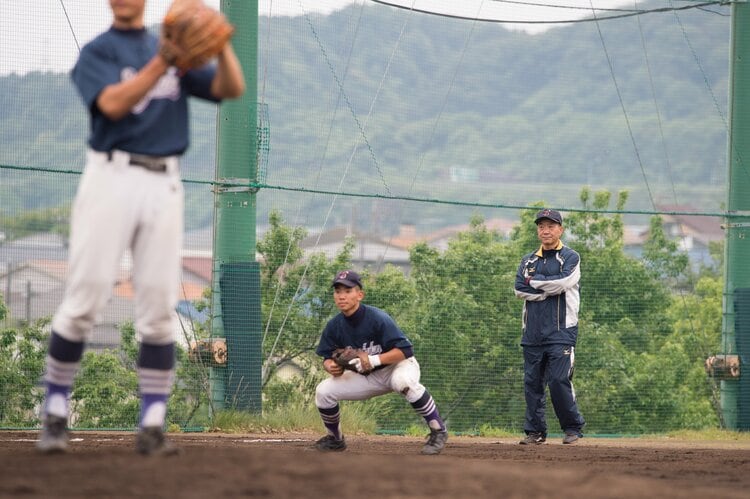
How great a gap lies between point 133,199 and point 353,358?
334 cm

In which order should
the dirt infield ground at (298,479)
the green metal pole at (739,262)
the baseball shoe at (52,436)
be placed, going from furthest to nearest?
the green metal pole at (739,262) < the baseball shoe at (52,436) < the dirt infield ground at (298,479)

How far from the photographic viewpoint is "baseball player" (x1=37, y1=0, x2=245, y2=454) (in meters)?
5.06

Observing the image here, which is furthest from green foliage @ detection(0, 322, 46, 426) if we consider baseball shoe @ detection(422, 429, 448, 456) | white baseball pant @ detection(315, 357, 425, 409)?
baseball shoe @ detection(422, 429, 448, 456)

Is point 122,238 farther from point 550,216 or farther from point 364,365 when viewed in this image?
point 550,216

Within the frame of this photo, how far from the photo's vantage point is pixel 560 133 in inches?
6004

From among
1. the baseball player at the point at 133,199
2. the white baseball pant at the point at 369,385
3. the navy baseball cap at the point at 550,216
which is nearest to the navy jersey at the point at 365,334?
the white baseball pant at the point at 369,385

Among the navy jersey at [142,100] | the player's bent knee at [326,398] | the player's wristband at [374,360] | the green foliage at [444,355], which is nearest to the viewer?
the navy jersey at [142,100]

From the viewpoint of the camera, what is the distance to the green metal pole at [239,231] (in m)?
11.4

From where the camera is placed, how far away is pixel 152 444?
521 cm

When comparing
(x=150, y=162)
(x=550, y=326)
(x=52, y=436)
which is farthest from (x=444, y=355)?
(x=150, y=162)

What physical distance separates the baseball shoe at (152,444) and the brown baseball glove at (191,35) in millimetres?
1643

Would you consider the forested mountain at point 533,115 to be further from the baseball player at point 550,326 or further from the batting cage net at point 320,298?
the baseball player at point 550,326

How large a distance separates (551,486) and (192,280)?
6710 centimetres

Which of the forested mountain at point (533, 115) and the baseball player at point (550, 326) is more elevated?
the forested mountain at point (533, 115)
